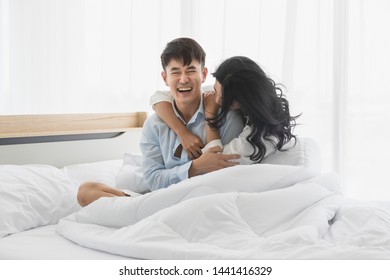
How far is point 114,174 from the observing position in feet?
7.19

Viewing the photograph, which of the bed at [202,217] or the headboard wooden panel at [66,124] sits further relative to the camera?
the headboard wooden panel at [66,124]

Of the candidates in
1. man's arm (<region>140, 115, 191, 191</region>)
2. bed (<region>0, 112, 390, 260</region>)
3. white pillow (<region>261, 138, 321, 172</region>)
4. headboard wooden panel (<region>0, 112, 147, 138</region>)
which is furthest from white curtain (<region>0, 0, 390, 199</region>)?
man's arm (<region>140, 115, 191, 191</region>)

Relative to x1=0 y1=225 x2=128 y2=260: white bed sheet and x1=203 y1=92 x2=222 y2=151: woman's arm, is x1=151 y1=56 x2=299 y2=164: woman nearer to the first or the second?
x1=203 y1=92 x2=222 y2=151: woman's arm

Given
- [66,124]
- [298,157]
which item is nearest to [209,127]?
[298,157]

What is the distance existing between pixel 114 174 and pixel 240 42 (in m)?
1.13

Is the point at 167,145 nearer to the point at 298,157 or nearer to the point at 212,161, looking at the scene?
the point at 212,161

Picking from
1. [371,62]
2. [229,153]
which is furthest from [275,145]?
[371,62]

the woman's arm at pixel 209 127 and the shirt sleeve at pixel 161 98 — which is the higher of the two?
the shirt sleeve at pixel 161 98

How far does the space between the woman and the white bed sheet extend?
0.56m

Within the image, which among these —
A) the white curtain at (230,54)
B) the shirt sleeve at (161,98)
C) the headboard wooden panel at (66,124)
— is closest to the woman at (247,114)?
the shirt sleeve at (161,98)

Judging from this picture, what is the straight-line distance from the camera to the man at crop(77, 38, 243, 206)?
1.80m

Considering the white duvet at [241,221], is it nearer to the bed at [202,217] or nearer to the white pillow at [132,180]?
the bed at [202,217]

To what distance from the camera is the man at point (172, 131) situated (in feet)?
5.91
